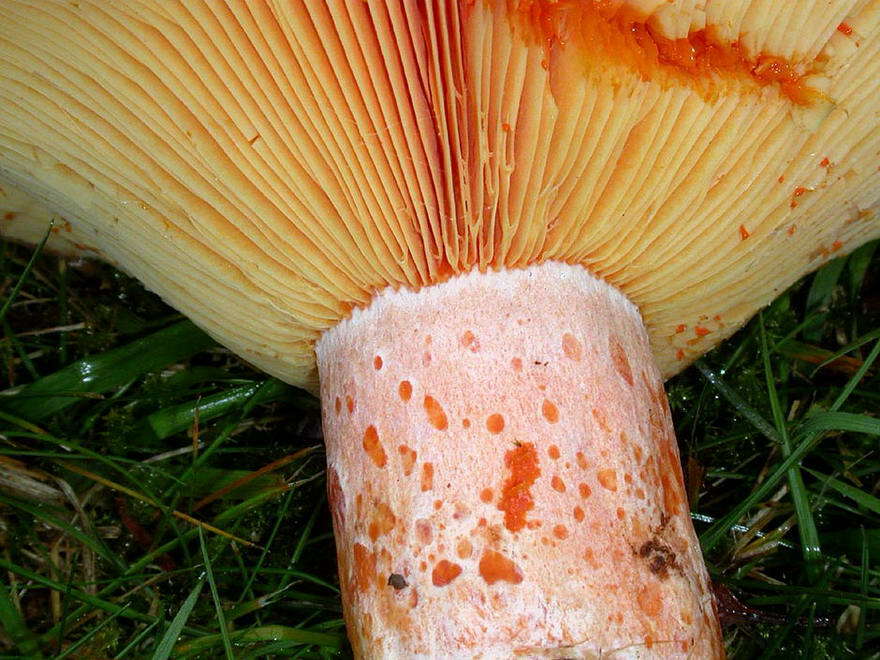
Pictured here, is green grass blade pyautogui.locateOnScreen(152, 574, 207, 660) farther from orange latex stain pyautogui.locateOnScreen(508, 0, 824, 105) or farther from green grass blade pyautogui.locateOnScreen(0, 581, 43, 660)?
orange latex stain pyautogui.locateOnScreen(508, 0, 824, 105)

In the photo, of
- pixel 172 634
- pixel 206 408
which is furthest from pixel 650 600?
pixel 206 408

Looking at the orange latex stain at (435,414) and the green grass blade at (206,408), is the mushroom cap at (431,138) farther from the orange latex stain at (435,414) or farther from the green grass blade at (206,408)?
the green grass blade at (206,408)

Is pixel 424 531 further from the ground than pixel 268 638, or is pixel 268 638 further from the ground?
pixel 424 531

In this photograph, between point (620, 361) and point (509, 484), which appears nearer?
point (509, 484)

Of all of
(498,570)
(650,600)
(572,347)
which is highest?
(572,347)

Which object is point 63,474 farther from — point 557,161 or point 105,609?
point 557,161

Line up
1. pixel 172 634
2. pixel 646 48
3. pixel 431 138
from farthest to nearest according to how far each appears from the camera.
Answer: pixel 172 634 → pixel 431 138 → pixel 646 48

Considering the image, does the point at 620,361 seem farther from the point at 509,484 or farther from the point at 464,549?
the point at 464,549

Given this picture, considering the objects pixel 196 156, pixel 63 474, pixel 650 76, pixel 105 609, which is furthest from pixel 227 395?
pixel 650 76

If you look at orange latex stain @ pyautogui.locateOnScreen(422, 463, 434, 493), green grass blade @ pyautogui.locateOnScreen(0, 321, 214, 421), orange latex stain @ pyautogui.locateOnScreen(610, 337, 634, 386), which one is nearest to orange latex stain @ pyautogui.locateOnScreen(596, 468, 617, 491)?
orange latex stain @ pyautogui.locateOnScreen(610, 337, 634, 386)
